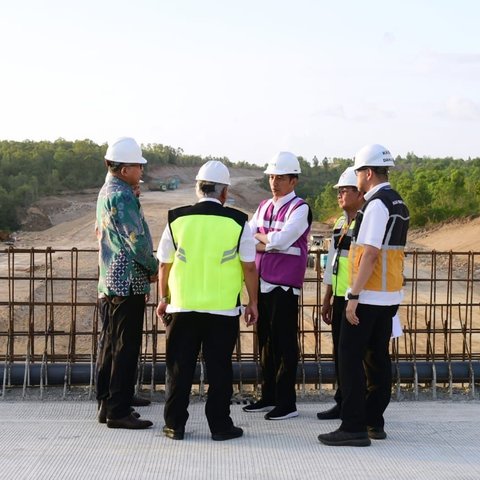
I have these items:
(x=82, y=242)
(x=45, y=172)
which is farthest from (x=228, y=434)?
(x=45, y=172)

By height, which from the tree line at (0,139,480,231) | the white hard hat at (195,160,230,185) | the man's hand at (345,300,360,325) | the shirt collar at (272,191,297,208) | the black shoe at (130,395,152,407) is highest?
the tree line at (0,139,480,231)

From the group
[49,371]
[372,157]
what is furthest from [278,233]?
[49,371]

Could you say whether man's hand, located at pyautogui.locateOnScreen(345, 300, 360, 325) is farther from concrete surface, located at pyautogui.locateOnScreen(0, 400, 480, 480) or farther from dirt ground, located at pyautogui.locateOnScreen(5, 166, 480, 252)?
dirt ground, located at pyautogui.locateOnScreen(5, 166, 480, 252)

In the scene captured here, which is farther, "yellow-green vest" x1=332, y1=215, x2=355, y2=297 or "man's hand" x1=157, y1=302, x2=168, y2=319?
"yellow-green vest" x1=332, y1=215, x2=355, y2=297

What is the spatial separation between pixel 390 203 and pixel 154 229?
90.5 feet

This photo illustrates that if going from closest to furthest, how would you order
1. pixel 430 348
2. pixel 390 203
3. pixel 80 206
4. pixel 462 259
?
1. pixel 390 203
2. pixel 430 348
3. pixel 462 259
4. pixel 80 206

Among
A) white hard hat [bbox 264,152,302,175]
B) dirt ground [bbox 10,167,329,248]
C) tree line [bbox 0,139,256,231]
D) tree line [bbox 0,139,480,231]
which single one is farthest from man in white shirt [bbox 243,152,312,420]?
tree line [bbox 0,139,256,231]

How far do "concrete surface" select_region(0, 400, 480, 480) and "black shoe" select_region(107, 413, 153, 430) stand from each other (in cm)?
6

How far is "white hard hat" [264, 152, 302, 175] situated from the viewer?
17.4ft

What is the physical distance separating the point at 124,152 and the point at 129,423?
168 centimetres

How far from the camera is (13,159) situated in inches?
1992

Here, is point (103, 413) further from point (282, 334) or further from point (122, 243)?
point (282, 334)

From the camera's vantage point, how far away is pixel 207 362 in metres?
4.85

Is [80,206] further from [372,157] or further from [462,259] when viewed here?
[372,157]
